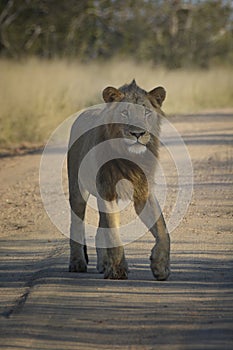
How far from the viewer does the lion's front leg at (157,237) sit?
5.50m

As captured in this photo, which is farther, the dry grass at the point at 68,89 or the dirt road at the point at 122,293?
the dry grass at the point at 68,89

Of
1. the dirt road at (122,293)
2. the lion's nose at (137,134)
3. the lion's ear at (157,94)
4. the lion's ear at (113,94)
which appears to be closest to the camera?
the dirt road at (122,293)

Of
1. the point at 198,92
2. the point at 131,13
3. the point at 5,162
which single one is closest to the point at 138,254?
the point at 5,162

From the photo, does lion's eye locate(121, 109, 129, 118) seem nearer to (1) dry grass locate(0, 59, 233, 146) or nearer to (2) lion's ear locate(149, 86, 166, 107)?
(2) lion's ear locate(149, 86, 166, 107)

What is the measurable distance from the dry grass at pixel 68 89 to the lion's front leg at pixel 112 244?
9.89m

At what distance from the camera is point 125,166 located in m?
5.67

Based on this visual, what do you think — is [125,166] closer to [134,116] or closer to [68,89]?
[134,116]

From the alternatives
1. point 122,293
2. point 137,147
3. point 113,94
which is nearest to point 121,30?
point 113,94

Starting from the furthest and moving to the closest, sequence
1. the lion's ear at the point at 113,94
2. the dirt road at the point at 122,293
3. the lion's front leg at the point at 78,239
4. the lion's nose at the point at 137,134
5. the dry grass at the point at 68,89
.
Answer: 1. the dry grass at the point at 68,89
2. the lion's front leg at the point at 78,239
3. the lion's ear at the point at 113,94
4. the lion's nose at the point at 137,134
5. the dirt road at the point at 122,293

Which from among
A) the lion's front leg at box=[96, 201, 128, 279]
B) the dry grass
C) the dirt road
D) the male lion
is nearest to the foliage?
the dry grass

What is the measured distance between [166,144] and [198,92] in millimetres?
12388

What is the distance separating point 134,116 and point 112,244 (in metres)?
0.81

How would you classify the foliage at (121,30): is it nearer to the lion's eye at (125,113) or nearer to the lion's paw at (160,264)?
the lion's eye at (125,113)

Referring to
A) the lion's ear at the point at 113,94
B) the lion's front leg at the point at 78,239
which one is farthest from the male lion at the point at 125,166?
the lion's front leg at the point at 78,239
